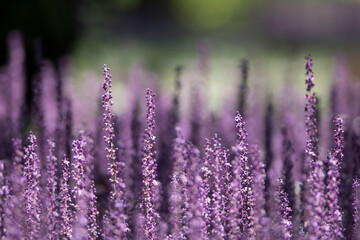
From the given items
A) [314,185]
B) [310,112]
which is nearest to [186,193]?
[314,185]

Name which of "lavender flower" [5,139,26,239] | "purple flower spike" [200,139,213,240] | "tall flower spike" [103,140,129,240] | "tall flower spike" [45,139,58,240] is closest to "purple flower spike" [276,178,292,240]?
"purple flower spike" [200,139,213,240]

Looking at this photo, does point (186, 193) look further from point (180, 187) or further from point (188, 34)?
point (188, 34)

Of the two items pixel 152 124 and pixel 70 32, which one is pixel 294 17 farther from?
pixel 152 124

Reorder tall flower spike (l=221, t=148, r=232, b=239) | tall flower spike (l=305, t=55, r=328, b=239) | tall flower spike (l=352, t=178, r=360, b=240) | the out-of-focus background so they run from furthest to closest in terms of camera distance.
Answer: the out-of-focus background → tall flower spike (l=352, t=178, r=360, b=240) → tall flower spike (l=221, t=148, r=232, b=239) → tall flower spike (l=305, t=55, r=328, b=239)

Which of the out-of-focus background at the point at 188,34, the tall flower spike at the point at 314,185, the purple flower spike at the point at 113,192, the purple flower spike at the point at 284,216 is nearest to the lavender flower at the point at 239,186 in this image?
the purple flower spike at the point at 284,216

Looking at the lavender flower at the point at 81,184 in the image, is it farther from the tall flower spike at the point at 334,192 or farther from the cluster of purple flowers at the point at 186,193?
the tall flower spike at the point at 334,192

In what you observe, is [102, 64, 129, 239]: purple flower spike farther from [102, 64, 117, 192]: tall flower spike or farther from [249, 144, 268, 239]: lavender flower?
[249, 144, 268, 239]: lavender flower
